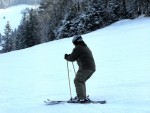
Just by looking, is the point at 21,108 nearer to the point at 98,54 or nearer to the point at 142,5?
the point at 98,54

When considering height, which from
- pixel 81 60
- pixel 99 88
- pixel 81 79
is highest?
pixel 81 60

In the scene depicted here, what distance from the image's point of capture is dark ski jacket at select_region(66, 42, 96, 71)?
928 centimetres

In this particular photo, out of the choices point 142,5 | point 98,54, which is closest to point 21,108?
point 98,54

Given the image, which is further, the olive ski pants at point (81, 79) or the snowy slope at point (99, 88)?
the olive ski pants at point (81, 79)

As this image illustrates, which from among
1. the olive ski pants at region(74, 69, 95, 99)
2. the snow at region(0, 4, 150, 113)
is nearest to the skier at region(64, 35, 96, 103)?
the olive ski pants at region(74, 69, 95, 99)

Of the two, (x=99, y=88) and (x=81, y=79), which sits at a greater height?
(x=81, y=79)

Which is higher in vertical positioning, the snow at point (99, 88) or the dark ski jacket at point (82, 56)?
the dark ski jacket at point (82, 56)

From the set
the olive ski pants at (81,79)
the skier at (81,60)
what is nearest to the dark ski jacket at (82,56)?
the skier at (81,60)

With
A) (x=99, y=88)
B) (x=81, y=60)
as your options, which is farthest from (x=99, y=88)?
(x=81, y=60)

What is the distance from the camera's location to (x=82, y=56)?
30.5ft

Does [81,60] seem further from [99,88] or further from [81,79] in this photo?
[99,88]

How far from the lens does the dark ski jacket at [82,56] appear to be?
9281 millimetres

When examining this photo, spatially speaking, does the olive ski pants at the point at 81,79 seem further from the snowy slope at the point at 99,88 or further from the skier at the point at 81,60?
the snowy slope at the point at 99,88

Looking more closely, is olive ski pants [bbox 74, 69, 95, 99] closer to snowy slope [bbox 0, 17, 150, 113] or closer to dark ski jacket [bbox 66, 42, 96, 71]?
dark ski jacket [bbox 66, 42, 96, 71]
